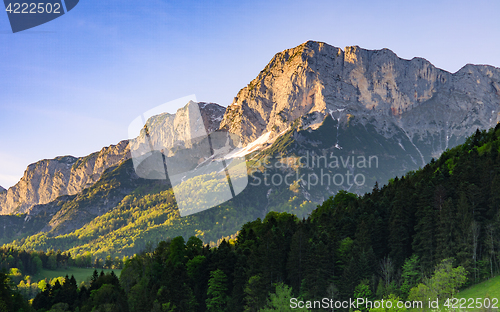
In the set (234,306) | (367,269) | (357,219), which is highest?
(357,219)

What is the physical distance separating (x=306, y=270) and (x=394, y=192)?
27.7 m

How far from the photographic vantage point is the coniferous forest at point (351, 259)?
215ft

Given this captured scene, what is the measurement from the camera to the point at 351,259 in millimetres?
70250

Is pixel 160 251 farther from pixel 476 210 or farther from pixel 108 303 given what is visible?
pixel 476 210

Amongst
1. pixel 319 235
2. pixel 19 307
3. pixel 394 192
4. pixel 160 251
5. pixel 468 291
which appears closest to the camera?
pixel 468 291

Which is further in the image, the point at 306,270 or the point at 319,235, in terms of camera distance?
the point at 319,235

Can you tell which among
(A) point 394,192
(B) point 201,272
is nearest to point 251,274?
(B) point 201,272

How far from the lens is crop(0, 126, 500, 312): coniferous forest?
65.6m

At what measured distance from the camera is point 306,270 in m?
73.9

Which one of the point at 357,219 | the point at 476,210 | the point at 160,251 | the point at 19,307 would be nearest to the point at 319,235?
the point at 357,219

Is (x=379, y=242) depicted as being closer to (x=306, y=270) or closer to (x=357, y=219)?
(x=357, y=219)

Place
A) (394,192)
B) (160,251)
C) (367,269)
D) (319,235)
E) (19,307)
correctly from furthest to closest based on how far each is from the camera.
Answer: (160,251) → (394,192) → (319,235) → (19,307) → (367,269)

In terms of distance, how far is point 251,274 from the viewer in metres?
77.5

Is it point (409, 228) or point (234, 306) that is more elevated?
point (409, 228)
